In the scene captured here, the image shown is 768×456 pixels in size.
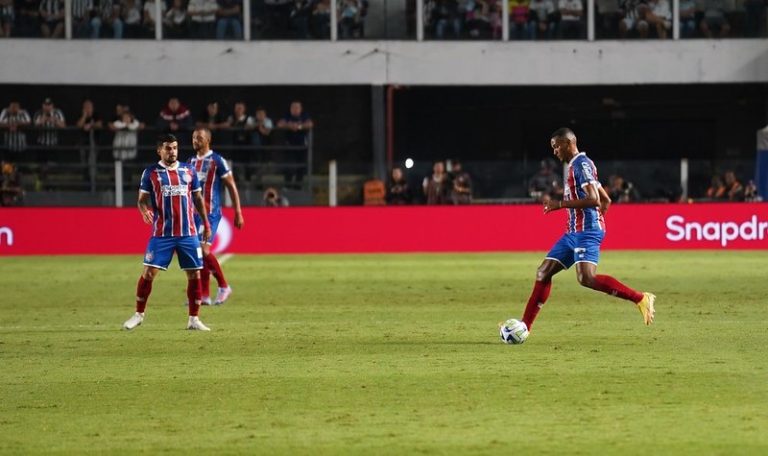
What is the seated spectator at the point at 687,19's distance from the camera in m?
35.5

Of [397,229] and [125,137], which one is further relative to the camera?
[125,137]

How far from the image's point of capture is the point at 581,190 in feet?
42.1

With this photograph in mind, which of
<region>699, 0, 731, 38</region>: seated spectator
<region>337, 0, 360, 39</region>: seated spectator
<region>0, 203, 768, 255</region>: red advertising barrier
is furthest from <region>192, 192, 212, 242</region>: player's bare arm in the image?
<region>699, 0, 731, 38</region>: seated spectator

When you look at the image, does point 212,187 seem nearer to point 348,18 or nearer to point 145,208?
point 145,208

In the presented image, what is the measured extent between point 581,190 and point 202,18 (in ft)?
76.8

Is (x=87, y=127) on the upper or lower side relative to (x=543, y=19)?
lower

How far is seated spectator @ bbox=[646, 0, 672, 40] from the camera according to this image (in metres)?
35.3

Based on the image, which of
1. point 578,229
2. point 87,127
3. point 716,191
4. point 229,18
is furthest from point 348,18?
point 578,229

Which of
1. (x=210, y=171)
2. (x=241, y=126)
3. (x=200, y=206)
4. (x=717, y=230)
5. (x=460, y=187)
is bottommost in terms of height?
(x=717, y=230)

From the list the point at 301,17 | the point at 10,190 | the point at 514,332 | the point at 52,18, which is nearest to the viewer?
the point at 514,332

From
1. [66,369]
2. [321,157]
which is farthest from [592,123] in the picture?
[66,369]

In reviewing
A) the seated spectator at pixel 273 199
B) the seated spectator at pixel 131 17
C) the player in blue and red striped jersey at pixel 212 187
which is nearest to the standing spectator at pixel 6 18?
the seated spectator at pixel 131 17

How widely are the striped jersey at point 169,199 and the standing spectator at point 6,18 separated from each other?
2116 centimetres

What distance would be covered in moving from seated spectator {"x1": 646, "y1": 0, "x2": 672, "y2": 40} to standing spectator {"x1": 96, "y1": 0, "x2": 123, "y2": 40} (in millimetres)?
12873
